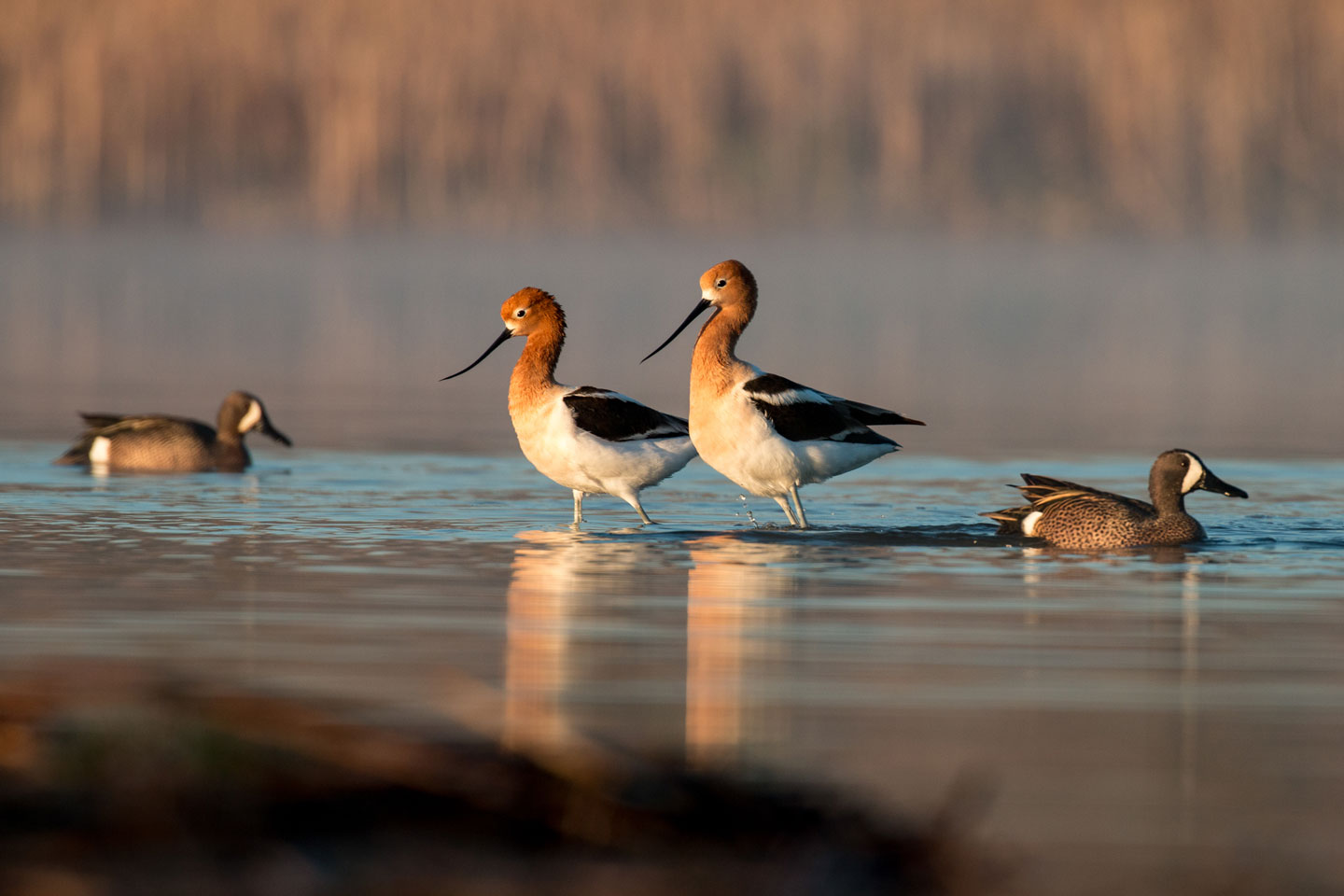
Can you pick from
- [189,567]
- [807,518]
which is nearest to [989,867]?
[189,567]

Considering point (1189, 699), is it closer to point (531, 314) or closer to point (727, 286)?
point (727, 286)

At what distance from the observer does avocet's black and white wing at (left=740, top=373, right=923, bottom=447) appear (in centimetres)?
1165

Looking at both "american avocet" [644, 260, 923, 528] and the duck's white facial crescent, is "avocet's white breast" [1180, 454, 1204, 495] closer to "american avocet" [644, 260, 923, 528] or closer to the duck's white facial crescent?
the duck's white facial crescent

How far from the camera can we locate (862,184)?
226 ft

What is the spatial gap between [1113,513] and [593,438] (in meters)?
2.78

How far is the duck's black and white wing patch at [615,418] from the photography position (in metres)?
11.9

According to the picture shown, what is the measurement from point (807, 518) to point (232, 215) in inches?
2359

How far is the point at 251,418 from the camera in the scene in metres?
15.6

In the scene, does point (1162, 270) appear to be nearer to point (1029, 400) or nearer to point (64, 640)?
point (1029, 400)

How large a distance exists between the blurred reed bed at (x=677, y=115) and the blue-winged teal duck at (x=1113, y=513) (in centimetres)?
5222

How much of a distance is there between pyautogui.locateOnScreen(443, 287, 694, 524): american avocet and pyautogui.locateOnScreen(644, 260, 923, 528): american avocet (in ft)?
0.92

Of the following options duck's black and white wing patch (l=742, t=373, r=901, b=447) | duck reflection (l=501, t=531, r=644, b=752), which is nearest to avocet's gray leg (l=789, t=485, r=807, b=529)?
duck's black and white wing patch (l=742, t=373, r=901, b=447)

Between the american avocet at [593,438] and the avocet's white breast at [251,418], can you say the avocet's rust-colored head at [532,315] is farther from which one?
the avocet's white breast at [251,418]

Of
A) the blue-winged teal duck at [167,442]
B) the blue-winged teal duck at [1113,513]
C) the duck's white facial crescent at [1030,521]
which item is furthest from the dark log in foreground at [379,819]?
the blue-winged teal duck at [167,442]
